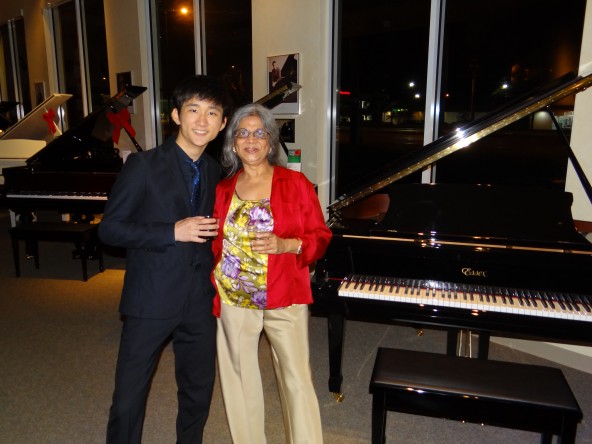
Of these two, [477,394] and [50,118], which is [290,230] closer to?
[477,394]

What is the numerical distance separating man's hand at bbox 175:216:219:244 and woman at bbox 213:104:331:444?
0.71 feet

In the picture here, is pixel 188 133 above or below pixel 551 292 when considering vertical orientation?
above

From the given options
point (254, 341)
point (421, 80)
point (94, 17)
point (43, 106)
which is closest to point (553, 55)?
point (421, 80)

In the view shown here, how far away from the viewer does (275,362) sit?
6.29 feet

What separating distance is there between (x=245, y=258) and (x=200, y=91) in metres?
0.63

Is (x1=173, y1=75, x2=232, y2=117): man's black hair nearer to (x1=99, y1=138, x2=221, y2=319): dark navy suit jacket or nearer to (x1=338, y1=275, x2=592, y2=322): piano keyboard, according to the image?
(x1=99, y1=138, x2=221, y2=319): dark navy suit jacket

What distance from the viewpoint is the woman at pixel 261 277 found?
1814 millimetres

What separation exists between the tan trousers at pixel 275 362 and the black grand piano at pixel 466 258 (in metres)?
0.55

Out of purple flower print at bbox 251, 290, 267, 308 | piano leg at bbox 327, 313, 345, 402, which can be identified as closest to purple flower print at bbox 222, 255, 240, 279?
purple flower print at bbox 251, 290, 267, 308

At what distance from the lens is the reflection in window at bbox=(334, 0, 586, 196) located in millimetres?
4004

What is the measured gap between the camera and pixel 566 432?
1.70 meters

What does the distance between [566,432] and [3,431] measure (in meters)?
2.56

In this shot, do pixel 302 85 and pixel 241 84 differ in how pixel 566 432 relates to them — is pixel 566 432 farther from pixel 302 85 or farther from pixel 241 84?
pixel 241 84

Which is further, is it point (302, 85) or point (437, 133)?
point (302, 85)
